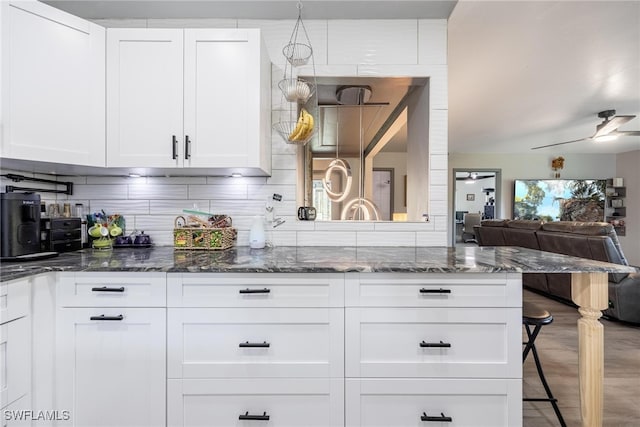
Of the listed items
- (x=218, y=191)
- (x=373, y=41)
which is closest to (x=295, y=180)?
(x=218, y=191)

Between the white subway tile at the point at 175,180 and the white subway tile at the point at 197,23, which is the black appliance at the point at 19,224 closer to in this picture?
the white subway tile at the point at 175,180

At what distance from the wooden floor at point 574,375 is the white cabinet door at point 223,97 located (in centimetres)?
217

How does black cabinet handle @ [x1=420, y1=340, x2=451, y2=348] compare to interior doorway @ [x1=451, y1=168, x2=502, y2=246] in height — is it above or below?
below

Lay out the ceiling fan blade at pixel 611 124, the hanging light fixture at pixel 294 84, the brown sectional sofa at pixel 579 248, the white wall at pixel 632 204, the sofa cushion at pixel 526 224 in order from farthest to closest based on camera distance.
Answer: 1. the white wall at pixel 632 204
2. the sofa cushion at pixel 526 224
3. the ceiling fan blade at pixel 611 124
4. the brown sectional sofa at pixel 579 248
5. the hanging light fixture at pixel 294 84

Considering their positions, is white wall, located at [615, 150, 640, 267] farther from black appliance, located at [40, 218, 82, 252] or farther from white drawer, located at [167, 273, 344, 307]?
black appliance, located at [40, 218, 82, 252]

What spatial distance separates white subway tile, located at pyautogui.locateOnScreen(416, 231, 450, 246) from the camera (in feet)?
6.39

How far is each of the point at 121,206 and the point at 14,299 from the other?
0.92m

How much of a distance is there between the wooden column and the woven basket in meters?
1.80

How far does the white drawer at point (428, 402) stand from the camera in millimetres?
1288

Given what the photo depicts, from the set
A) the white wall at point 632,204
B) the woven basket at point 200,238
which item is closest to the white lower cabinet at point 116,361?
the woven basket at point 200,238

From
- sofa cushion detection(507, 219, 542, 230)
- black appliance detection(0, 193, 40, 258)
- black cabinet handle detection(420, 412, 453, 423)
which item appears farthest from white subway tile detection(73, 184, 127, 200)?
sofa cushion detection(507, 219, 542, 230)

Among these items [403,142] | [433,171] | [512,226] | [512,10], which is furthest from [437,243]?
[512,226]

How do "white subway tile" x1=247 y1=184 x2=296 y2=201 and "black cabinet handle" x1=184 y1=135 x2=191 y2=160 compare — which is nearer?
"black cabinet handle" x1=184 y1=135 x2=191 y2=160

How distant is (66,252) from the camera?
1718mm
